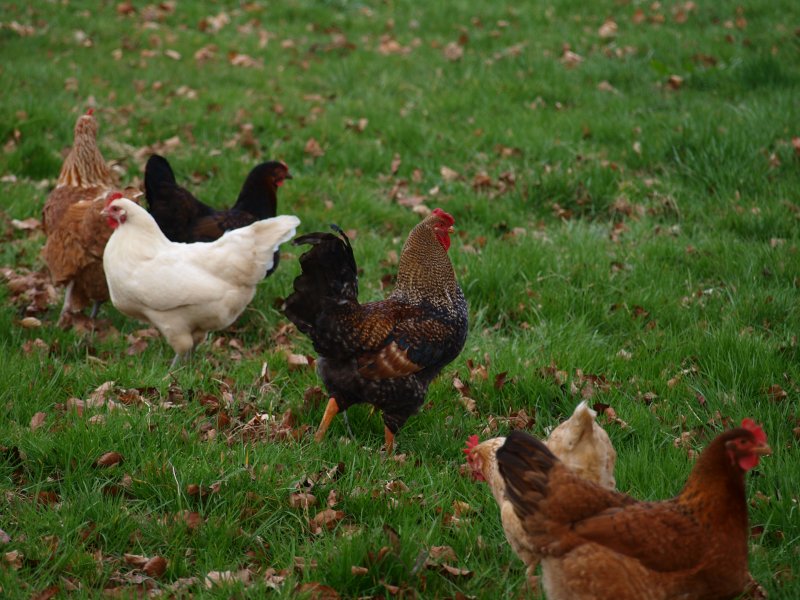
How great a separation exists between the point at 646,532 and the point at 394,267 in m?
3.96

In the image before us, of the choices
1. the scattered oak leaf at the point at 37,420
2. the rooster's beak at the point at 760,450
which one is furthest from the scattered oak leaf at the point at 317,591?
the scattered oak leaf at the point at 37,420

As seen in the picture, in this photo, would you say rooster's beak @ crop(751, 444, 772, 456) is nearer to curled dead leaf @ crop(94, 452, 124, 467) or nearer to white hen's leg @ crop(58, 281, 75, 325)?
curled dead leaf @ crop(94, 452, 124, 467)

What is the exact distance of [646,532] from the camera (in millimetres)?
2852

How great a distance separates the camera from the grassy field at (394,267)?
3.52 metres

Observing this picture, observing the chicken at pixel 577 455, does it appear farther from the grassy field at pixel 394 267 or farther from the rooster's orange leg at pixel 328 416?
the rooster's orange leg at pixel 328 416

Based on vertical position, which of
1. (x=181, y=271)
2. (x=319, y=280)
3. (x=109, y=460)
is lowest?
(x=109, y=460)

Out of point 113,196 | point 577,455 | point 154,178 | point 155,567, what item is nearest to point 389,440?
point 577,455

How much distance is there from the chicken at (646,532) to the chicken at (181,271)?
2908 mm

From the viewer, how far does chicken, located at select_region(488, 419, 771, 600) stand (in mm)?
2801

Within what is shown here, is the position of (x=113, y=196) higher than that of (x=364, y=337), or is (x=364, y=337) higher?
(x=113, y=196)

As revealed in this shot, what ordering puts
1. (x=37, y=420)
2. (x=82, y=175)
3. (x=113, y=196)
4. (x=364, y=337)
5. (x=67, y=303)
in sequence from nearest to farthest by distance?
1. (x=37, y=420)
2. (x=364, y=337)
3. (x=113, y=196)
4. (x=67, y=303)
5. (x=82, y=175)

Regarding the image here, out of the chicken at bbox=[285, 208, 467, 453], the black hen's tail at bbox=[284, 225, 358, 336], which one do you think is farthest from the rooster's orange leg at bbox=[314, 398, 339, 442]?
the black hen's tail at bbox=[284, 225, 358, 336]

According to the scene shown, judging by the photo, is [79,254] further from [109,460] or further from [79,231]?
[109,460]

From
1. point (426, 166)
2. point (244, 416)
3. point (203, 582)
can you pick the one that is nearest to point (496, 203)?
point (426, 166)
